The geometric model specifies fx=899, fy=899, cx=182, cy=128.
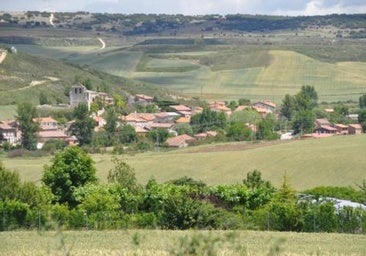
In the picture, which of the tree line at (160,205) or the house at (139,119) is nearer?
the tree line at (160,205)

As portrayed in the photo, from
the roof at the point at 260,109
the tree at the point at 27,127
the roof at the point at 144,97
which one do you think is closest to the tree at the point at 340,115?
the roof at the point at 260,109

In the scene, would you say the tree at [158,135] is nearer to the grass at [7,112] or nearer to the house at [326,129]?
the house at [326,129]

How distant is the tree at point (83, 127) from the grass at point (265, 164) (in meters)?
21.6

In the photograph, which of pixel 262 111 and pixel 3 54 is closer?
pixel 262 111

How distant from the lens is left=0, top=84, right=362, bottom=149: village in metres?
89.7

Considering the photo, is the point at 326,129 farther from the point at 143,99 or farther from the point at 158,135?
the point at 143,99

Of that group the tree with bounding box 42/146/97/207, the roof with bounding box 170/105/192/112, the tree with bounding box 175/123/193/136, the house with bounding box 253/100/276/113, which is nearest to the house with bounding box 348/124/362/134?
the tree with bounding box 175/123/193/136

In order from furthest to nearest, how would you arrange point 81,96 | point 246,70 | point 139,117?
1. point 246,70
2. point 81,96
3. point 139,117

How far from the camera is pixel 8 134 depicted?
92.4 metres

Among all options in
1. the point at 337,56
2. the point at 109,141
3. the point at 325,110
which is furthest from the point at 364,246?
the point at 337,56

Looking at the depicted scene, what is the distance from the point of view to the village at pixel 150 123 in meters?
89.7

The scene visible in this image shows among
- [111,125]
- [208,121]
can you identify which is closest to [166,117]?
[208,121]

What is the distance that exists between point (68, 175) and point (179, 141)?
45.7 metres

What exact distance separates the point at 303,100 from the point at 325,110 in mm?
3032
